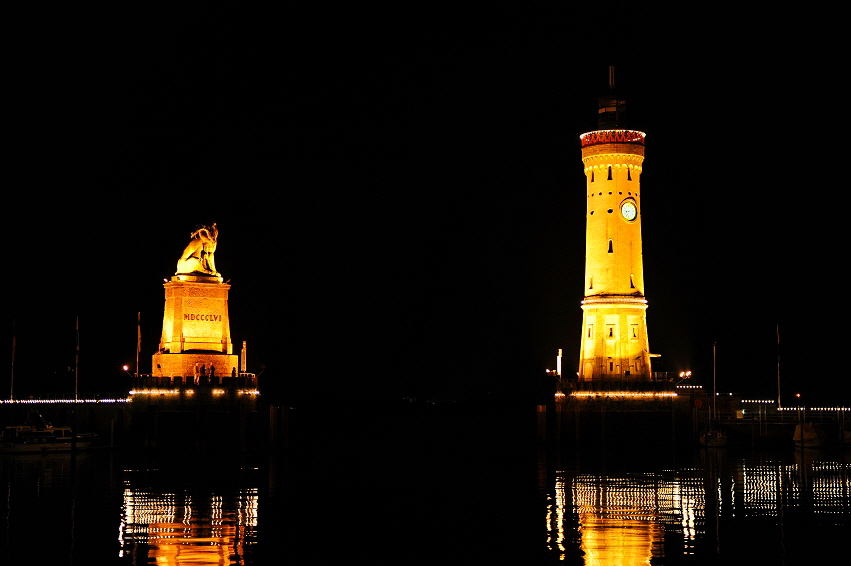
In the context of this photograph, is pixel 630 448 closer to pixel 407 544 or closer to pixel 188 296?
pixel 188 296

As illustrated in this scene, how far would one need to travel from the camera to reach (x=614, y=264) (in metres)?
97.4

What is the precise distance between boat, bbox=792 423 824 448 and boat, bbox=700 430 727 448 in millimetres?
4784

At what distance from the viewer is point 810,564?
45219 millimetres

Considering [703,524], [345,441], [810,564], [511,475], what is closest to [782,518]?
→ [703,524]

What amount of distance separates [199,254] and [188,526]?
45.0 meters

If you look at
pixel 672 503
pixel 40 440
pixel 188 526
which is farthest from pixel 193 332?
pixel 188 526

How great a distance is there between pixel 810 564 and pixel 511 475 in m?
30.9

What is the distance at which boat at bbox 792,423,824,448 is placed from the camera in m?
95.2

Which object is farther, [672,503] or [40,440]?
[40,440]

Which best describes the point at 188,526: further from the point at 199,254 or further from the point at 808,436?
the point at 808,436

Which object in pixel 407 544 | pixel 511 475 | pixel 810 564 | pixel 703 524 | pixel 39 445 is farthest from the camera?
pixel 39 445

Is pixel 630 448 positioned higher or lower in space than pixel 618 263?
lower

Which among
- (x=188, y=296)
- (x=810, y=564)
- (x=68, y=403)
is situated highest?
(x=188, y=296)

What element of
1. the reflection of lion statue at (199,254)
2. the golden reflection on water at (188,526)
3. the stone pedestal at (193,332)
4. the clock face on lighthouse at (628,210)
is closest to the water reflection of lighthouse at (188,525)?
the golden reflection on water at (188,526)
